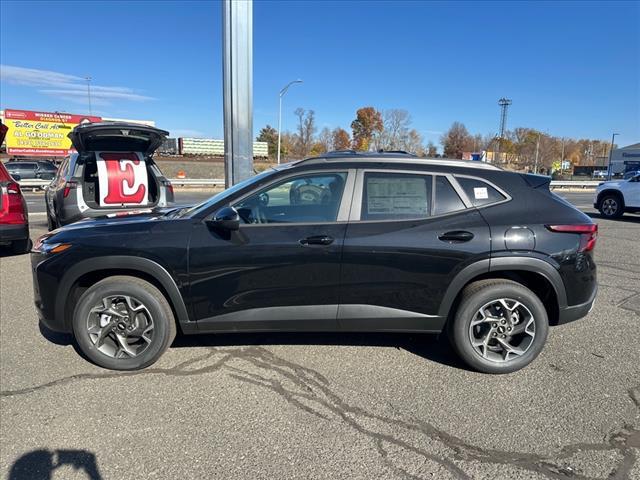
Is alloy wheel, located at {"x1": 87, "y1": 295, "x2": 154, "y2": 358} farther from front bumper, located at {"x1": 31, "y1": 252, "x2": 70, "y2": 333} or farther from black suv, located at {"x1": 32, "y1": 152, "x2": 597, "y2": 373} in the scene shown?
front bumper, located at {"x1": 31, "y1": 252, "x2": 70, "y2": 333}

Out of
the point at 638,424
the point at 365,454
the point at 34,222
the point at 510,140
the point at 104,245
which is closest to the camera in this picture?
the point at 365,454

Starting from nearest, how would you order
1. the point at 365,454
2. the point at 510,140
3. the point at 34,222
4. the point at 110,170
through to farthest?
the point at 365,454 < the point at 110,170 < the point at 34,222 < the point at 510,140

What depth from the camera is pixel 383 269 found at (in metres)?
3.36

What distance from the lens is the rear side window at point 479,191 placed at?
349cm

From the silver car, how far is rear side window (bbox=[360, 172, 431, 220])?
4.07 m

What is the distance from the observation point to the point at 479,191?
352 centimetres

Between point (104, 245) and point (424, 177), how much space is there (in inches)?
100

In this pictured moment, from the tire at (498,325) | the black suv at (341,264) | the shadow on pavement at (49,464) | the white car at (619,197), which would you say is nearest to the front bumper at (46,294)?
the black suv at (341,264)

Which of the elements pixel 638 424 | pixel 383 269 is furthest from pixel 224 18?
pixel 638 424

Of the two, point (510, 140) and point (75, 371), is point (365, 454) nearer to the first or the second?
point (75, 371)

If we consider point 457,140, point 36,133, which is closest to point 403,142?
point 457,140

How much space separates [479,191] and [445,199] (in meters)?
0.29

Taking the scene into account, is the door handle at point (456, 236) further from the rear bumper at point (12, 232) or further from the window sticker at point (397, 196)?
the rear bumper at point (12, 232)

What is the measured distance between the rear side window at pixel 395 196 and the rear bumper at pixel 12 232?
5913 millimetres
